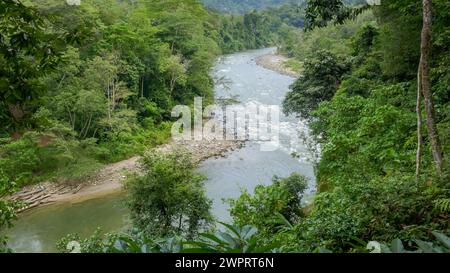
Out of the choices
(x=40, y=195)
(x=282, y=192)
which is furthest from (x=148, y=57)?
(x=282, y=192)

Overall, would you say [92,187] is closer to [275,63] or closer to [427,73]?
[427,73]

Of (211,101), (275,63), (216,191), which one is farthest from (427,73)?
(275,63)

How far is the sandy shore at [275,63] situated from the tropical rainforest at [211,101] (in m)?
9.38

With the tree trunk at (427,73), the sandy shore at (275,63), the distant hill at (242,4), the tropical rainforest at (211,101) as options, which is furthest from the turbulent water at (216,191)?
the distant hill at (242,4)

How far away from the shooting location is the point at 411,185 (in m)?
4.39

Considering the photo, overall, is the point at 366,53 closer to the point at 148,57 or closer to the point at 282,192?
the point at 282,192

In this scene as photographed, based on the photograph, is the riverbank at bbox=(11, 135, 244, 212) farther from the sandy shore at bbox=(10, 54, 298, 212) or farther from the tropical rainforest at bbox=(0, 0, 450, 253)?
the tropical rainforest at bbox=(0, 0, 450, 253)

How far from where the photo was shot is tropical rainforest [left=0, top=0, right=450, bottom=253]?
2328mm

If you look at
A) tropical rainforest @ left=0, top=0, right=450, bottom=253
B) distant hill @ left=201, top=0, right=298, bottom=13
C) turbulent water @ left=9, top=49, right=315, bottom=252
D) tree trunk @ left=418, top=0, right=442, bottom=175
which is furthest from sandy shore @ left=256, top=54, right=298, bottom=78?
distant hill @ left=201, top=0, right=298, bottom=13

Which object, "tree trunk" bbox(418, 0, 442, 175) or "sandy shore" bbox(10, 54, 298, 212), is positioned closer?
"tree trunk" bbox(418, 0, 442, 175)

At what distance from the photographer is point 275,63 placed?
43812 millimetres

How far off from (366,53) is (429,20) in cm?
1202

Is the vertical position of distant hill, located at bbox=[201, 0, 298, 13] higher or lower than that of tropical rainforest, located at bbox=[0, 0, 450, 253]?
higher

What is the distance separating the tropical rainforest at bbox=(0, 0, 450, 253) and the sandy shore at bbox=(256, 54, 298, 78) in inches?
369
